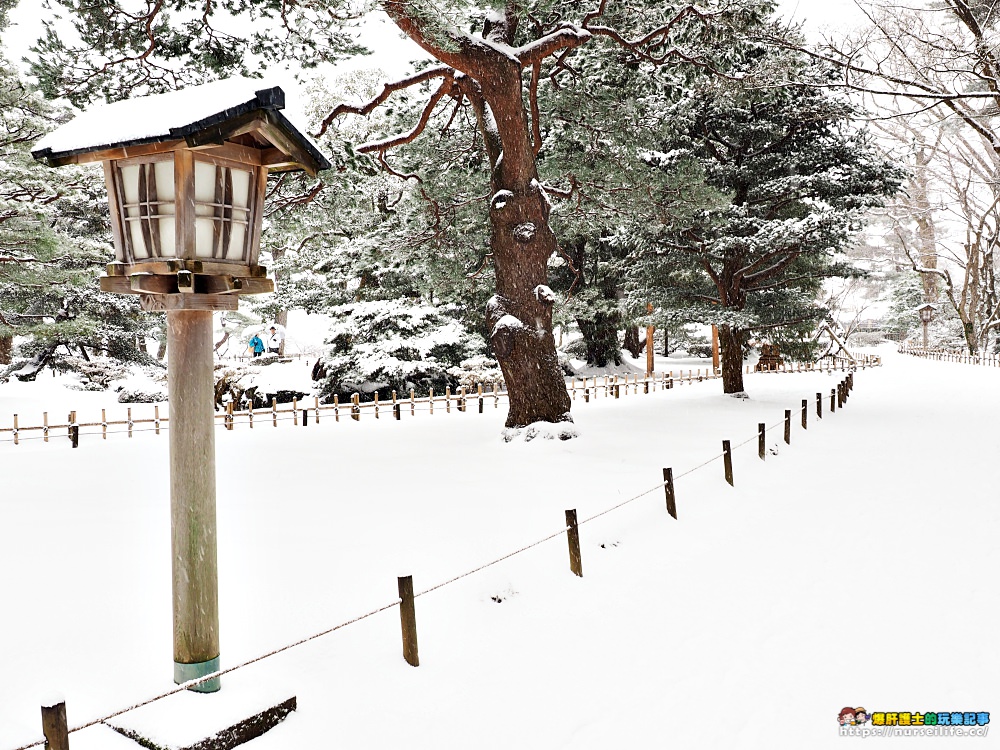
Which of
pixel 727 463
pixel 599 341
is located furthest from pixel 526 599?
pixel 599 341

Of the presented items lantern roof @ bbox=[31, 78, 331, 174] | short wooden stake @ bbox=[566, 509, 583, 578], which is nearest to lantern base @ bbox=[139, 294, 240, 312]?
lantern roof @ bbox=[31, 78, 331, 174]

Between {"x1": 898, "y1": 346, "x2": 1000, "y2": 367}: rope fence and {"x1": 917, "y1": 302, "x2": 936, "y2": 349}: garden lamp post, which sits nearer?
{"x1": 898, "y1": 346, "x2": 1000, "y2": 367}: rope fence

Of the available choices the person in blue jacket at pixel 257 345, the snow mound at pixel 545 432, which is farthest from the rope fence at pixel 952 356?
the person in blue jacket at pixel 257 345

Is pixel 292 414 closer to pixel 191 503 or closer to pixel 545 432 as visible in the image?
pixel 545 432

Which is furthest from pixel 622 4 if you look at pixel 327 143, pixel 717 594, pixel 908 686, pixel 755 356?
pixel 755 356

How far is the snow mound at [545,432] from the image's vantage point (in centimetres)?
1278

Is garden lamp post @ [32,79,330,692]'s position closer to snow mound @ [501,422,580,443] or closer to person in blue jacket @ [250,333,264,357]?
snow mound @ [501,422,580,443]

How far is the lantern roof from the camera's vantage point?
3.77m

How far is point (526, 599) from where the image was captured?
597 cm

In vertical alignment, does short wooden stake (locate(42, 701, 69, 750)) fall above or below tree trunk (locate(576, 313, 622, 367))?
below

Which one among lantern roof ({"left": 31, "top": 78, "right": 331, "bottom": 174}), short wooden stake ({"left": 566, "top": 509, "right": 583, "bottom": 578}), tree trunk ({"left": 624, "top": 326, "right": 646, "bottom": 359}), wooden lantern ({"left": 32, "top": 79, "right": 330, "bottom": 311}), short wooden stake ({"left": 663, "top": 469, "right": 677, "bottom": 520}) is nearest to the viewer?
lantern roof ({"left": 31, "top": 78, "right": 331, "bottom": 174})

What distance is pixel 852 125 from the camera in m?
19.2

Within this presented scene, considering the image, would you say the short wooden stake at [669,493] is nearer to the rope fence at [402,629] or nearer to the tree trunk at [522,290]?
the rope fence at [402,629]

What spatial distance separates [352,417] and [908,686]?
52.9 feet
